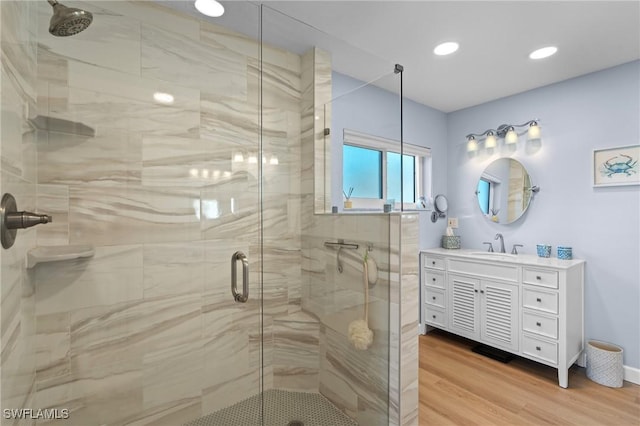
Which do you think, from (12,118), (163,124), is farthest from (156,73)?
(12,118)

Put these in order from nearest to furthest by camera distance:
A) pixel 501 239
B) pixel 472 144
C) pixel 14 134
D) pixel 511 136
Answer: pixel 14 134 < pixel 511 136 < pixel 501 239 < pixel 472 144

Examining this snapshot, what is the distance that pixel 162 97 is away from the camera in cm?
128

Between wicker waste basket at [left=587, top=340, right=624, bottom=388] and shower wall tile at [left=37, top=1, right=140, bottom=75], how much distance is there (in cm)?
355

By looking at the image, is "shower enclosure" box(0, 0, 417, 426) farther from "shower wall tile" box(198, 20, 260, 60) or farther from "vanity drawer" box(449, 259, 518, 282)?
"vanity drawer" box(449, 259, 518, 282)

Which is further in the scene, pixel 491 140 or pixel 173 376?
pixel 491 140

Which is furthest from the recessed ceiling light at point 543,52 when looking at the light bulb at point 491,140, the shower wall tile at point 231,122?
the shower wall tile at point 231,122

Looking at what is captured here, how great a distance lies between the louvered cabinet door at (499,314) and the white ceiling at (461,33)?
1845mm

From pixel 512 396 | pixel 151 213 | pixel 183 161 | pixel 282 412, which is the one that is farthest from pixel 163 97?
pixel 512 396

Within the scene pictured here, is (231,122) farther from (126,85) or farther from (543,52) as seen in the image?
(543,52)

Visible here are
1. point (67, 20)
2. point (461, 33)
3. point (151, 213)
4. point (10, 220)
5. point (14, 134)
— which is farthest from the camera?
point (461, 33)

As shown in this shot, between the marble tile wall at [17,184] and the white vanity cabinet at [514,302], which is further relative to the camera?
the white vanity cabinet at [514,302]

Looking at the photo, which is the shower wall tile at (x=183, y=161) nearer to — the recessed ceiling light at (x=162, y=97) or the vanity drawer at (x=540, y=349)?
the recessed ceiling light at (x=162, y=97)

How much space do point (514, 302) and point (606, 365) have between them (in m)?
0.71

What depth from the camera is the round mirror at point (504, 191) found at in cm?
284
